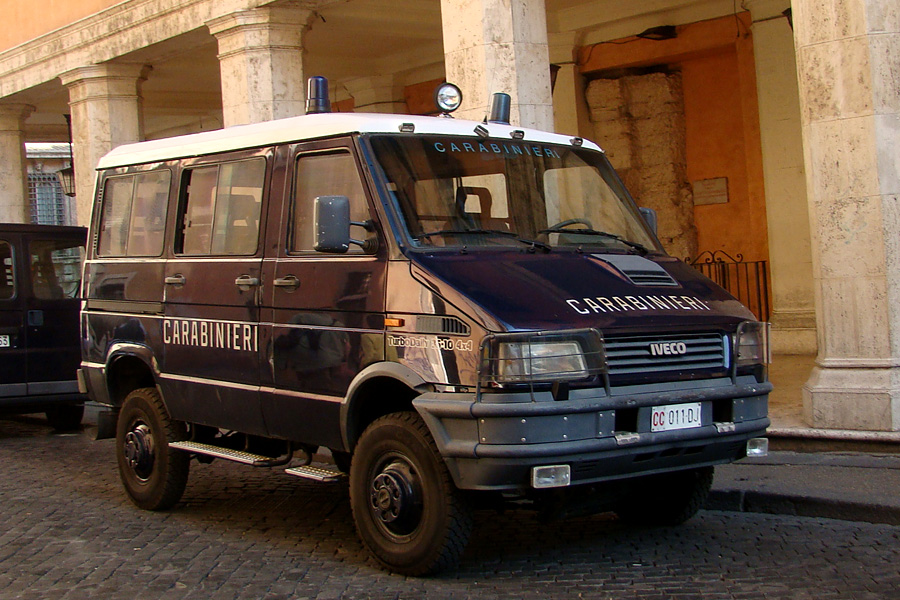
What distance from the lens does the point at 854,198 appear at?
806 cm

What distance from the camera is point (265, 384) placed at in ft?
20.5

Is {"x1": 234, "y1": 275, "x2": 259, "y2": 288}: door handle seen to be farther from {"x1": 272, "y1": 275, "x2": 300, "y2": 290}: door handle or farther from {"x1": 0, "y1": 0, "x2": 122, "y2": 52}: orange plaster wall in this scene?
{"x1": 0, "y1": 0, "x2": 122, "y2": 52}: orange plaster wall

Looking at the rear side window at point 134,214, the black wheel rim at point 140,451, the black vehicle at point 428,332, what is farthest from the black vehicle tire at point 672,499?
the rear side window at point 134,214

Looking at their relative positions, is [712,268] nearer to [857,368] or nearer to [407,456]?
[857,368]

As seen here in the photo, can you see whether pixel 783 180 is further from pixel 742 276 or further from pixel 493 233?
pixel 493 233

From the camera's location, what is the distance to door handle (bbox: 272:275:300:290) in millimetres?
6074

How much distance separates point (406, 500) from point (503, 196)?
1686 mm

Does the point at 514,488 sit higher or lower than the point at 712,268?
lower

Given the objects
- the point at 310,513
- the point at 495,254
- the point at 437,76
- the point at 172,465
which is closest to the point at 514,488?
the point at 495,254

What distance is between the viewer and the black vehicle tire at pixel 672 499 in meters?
6.23

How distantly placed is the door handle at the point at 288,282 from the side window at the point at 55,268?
602 cm

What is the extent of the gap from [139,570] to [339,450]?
1.15m

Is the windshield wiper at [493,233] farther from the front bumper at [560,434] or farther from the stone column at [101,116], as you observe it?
the stone column at [101,116]

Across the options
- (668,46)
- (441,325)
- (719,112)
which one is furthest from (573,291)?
(719,112)
